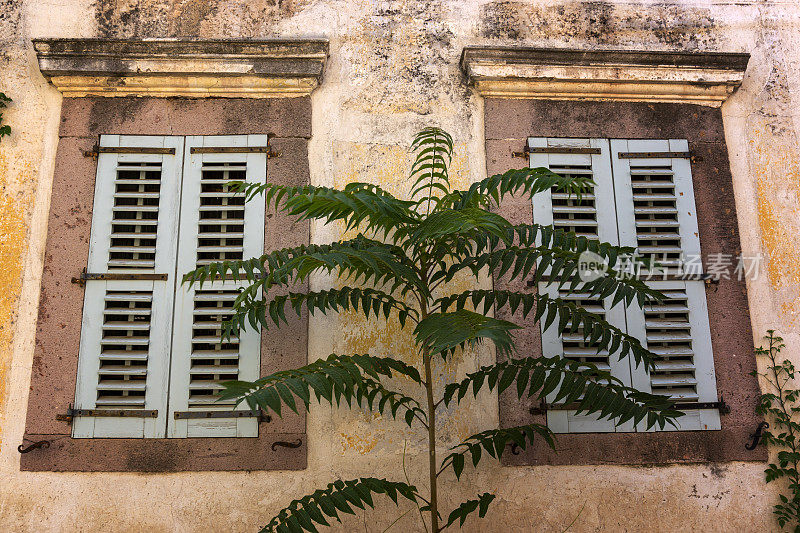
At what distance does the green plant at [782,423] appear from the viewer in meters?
3.55

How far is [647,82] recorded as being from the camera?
157 inches

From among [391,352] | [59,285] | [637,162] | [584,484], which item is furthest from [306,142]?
[584,484]

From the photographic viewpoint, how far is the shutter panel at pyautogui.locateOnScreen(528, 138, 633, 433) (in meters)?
3.60

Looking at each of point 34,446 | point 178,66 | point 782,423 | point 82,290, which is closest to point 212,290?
point 82,290

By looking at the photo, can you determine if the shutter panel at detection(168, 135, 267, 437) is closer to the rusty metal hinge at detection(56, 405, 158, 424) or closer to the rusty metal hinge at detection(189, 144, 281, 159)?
the rusty metal hinge at detection(189, 144, 281, 159)

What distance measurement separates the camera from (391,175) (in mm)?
3883

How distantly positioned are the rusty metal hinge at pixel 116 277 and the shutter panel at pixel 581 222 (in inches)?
86.0

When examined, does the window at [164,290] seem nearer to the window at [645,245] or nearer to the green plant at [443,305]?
the green plant at [443,305]

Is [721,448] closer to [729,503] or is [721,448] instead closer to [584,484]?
[729,503]

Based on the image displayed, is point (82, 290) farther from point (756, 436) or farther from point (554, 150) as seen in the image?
point (756, 436)

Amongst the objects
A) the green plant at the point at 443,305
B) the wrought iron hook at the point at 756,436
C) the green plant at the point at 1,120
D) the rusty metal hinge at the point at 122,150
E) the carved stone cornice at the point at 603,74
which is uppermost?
the carved stone cornice at the point at 603,74

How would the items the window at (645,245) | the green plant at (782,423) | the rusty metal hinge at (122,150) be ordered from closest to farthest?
1. the green plant at (782,423)
2. the window at (645,245)
3. the rusty metal hinge at (122,150)

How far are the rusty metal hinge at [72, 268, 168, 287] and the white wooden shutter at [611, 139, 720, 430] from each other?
8.84 ft

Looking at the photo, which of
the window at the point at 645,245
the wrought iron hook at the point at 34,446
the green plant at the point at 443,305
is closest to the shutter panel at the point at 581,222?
the window at the point at 645,245
